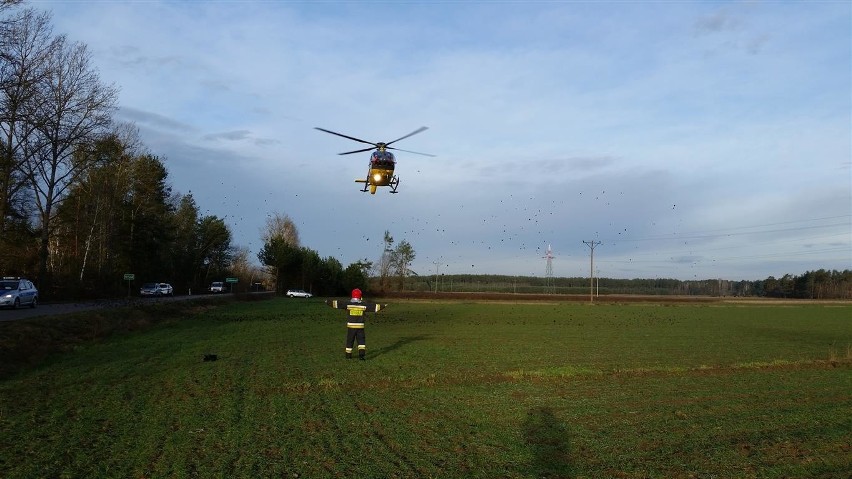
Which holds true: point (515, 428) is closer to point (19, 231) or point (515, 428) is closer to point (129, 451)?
point (129, 451)

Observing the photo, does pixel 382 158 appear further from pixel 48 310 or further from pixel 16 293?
pixel 16 293

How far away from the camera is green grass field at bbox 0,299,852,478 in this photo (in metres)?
8.19

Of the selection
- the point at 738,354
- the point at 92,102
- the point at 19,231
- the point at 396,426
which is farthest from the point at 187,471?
the point at 19,231

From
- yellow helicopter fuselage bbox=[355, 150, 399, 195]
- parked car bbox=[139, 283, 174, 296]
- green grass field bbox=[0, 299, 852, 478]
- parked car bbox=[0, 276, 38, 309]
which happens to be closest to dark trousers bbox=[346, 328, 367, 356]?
green grass field bbox=[0, 299, 852, 478]

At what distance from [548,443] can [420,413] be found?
2767mm

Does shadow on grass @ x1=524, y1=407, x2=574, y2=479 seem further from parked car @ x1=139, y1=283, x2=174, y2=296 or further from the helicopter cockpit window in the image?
parked car @ x1=139, y1=283, x2=174, y2=296

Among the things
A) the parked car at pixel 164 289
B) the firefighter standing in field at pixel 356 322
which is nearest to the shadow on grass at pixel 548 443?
the firefighter standing in field at pixel 356 322

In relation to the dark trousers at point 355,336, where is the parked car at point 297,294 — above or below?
above

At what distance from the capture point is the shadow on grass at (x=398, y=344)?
855 inches

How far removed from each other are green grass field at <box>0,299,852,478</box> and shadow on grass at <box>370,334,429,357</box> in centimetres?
30

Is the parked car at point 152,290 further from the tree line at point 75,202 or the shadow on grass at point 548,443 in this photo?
the shadow on grass at point 548,443

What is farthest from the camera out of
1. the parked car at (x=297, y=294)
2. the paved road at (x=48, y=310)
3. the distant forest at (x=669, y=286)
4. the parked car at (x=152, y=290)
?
the distant forest at (x=669, y=286)

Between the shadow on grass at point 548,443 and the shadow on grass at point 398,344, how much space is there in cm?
1008

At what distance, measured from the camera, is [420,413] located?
1160cm
